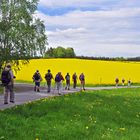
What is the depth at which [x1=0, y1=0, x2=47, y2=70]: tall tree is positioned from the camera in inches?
2534

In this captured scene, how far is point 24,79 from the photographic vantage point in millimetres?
92688

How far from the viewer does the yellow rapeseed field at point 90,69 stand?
8981cm

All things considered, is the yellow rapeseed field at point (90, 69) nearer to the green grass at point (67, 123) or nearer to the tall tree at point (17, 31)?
the tall tree at point (17, 31)

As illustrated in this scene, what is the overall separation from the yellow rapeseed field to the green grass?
6325cm

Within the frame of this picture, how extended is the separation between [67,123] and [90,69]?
254ft

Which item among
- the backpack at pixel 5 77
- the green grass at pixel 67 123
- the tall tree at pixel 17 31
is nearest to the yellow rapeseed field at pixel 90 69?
the tall tree at pixel 17 31

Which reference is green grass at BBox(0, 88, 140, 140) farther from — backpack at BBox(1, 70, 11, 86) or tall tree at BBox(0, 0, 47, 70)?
tall tree at BBox(0, 0, 47, 70)

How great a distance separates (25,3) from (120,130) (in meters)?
51.0

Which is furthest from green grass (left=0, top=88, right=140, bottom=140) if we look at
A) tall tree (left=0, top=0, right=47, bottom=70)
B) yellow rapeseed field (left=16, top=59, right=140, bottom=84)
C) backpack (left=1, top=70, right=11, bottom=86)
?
yellow rapeseed field (left=16, top=59, right=140, bottom=84)

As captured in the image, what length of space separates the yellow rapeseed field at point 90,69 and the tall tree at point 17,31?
2119cm

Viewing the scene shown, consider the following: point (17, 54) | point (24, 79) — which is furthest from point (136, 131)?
point (24, 79)

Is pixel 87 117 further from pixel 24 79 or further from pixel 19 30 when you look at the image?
pixel 24 79

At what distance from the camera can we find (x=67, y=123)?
17531 millimetres

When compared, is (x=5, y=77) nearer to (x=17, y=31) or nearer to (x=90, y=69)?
(x=17, y=31)
